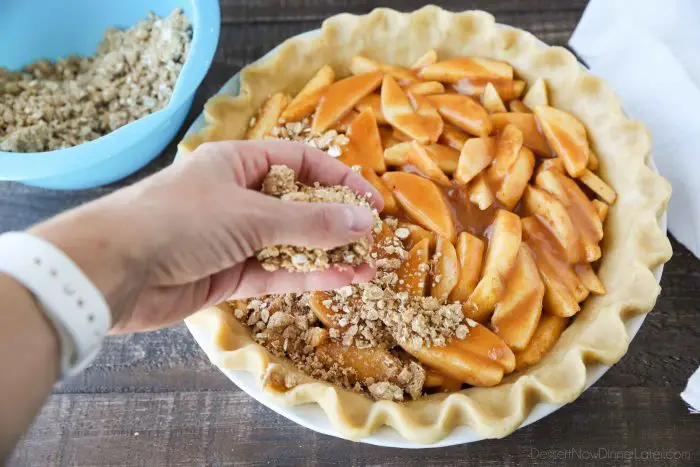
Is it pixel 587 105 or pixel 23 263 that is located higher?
pixel 23 263

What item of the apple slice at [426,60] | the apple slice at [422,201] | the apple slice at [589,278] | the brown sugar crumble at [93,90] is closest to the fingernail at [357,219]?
the apple slice at [422,201]

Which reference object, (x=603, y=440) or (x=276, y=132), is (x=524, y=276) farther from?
(x=276, y=132)

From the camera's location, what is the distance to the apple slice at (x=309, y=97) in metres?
1.44

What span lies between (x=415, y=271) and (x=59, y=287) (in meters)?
0.69

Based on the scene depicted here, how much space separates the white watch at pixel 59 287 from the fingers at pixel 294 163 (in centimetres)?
33

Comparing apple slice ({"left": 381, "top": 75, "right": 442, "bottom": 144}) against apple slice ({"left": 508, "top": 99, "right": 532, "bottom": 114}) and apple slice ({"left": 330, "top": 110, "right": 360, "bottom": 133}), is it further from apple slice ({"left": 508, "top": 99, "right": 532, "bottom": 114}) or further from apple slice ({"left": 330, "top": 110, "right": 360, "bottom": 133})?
apple slice ({"left": 508, "top": 99, "right": 532, "bottom": 114})

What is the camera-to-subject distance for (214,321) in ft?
3.78

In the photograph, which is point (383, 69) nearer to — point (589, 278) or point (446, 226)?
point (446, 226)

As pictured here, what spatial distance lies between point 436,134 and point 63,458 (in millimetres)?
1051

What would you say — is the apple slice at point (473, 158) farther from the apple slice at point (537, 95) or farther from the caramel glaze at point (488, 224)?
the apple slice at point (537, 95)

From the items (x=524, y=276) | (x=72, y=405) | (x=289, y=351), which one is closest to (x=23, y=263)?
(x=289, y=351)

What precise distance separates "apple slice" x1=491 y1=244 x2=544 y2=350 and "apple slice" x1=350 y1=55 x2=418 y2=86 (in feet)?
1.81

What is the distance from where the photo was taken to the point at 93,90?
1.55 m

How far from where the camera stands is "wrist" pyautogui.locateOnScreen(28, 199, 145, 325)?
72cm
